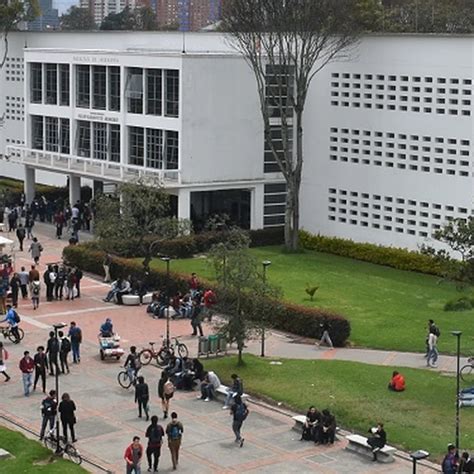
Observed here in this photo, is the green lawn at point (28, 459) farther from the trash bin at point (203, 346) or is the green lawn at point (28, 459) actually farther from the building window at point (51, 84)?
the building window at point (51, 84)

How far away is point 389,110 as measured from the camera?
53.3 metres

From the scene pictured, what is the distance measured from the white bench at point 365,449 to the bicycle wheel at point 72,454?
20.0ft

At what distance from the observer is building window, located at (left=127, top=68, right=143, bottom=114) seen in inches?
2339

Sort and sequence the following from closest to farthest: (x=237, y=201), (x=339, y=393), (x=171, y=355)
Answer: (x=339, y=393), (x=171, y=355), (x=237, y=201)

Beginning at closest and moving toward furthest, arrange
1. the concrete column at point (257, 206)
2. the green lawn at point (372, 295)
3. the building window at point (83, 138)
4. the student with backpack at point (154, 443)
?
1. the student with backpack at point (154, 443)
2. the green lawn at point (372, 295)
3. the concrete column at point (257, 206)
4. the building window at point (83, 138)

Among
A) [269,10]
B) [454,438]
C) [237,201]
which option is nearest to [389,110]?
[269,10]

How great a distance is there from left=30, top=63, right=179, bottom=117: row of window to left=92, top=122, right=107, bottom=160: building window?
969 mm

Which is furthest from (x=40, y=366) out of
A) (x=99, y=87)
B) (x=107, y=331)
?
(x=99, y=87)

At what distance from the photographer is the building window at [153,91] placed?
58.0 meters

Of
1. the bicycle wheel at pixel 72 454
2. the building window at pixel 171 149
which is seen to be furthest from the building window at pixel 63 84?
the bicycle wheel at pixel 72 454

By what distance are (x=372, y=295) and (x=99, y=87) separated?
2286cm

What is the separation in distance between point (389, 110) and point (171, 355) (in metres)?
22.2

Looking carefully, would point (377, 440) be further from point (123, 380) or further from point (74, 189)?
point (74, 189)

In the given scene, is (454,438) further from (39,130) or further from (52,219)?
(39,130)
